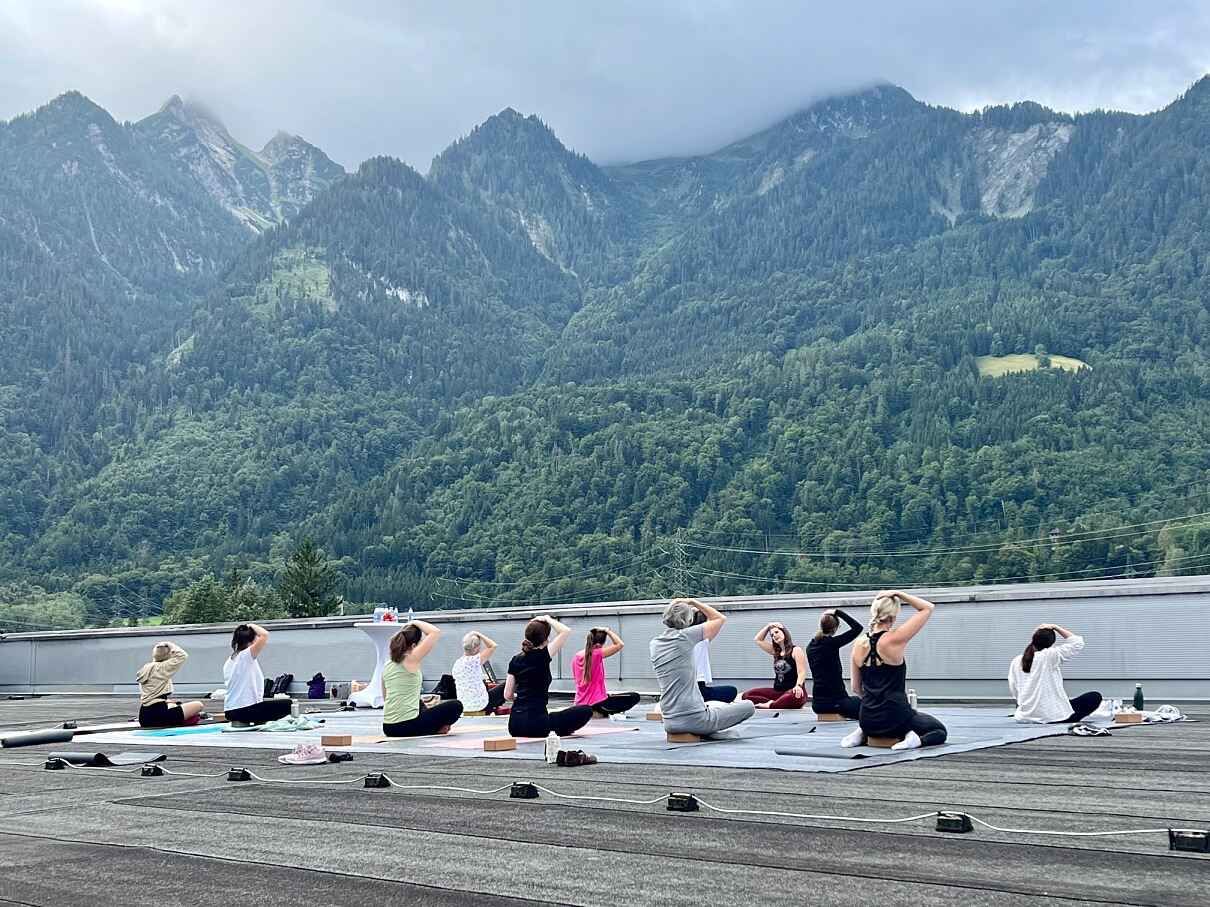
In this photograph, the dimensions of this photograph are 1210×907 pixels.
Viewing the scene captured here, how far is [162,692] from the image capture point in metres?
17.8

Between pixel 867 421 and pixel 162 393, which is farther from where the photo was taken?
pixel 162 393

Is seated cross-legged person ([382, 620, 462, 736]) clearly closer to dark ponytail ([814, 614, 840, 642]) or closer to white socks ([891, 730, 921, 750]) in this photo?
dark ponytail ([814, 614, 840, 642])

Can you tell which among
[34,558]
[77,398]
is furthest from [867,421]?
[77,398]

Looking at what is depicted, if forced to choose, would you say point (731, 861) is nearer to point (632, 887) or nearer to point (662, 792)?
point (632, 887)

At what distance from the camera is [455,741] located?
1426cm

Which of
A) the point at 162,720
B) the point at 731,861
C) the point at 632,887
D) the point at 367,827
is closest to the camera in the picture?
the point at 632,887

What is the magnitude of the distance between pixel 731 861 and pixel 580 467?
5308 inches

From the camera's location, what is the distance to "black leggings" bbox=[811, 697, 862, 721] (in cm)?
1519

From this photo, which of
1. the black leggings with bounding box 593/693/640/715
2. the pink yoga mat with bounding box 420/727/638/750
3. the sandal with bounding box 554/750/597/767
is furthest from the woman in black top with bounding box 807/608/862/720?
the sandal with bounding box 554/750/597/767

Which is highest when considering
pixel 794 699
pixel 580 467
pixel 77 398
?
pixel 77 398

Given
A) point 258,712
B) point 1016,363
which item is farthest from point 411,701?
point 1016,363

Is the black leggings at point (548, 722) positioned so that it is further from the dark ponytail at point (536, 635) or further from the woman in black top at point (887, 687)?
the woman in black top at point (887, 687)

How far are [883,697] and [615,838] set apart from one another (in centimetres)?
503

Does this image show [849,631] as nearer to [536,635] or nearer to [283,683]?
[536,635]
